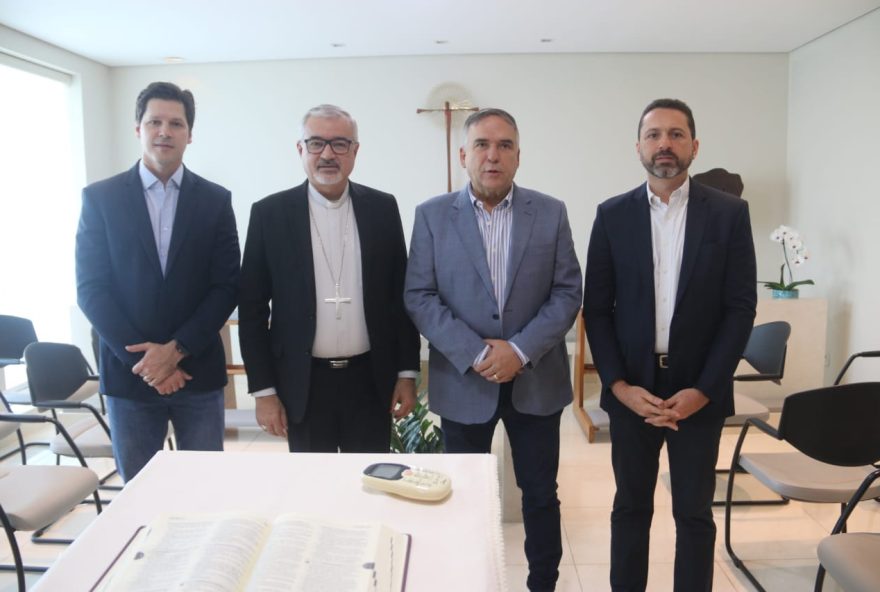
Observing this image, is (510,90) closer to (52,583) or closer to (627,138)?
(627,138)

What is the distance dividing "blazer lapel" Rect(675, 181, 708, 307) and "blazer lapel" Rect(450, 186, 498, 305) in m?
0.59

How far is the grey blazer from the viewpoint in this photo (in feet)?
6.48

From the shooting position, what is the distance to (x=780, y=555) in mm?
2699

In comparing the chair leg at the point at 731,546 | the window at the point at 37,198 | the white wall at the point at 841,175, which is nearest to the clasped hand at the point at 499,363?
the chair leg at the point at 731,546

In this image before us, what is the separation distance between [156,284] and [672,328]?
5.46ft

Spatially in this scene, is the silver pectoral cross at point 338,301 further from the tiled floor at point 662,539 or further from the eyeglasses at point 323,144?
the tiled floor at point 662,539

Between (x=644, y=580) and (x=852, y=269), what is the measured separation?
376cm

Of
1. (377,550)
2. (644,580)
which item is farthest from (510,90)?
(377,550)

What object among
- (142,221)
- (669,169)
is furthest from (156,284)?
(669,169)

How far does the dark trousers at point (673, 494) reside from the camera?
76.8 inches

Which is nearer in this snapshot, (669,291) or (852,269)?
(669,291)

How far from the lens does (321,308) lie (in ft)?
6.68

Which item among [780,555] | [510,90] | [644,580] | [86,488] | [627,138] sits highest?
[510,90]

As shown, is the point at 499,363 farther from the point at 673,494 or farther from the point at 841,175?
the point at 841,175
